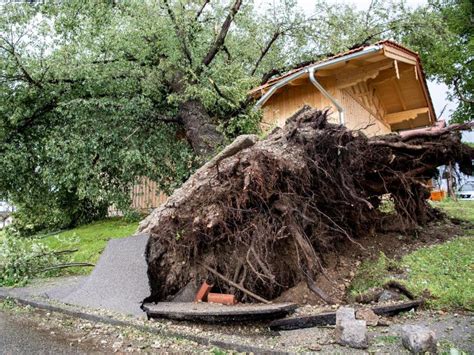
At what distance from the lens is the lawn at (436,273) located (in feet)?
14.4

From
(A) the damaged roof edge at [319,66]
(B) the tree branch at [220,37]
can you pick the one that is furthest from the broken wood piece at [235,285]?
(B) the tree branch at [220,37]

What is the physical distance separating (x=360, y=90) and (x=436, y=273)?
8612 mm

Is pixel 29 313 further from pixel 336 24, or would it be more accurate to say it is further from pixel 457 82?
pixel 457 82

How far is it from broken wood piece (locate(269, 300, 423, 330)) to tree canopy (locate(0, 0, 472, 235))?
251 inches

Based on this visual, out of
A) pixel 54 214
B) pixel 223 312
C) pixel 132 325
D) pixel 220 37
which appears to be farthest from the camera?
pixel 54 214

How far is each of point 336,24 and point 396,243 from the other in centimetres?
801

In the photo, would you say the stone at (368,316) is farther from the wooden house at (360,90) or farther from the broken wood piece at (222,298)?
the wooden house at (360,90)

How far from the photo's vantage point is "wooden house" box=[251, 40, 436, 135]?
31.1ft

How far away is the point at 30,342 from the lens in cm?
400

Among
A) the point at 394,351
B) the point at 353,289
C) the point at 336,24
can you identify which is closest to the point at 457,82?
the point at 336,24

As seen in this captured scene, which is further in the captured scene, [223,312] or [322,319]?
[223,312]

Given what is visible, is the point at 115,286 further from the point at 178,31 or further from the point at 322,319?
the point at 178,31

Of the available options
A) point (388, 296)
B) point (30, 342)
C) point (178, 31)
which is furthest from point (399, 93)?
point (30, 342)

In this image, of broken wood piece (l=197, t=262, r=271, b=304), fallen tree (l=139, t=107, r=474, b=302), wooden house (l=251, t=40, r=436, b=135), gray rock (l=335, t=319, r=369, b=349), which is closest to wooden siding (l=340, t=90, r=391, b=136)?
wooden house (l=251, t=40, r=436, b=135)
